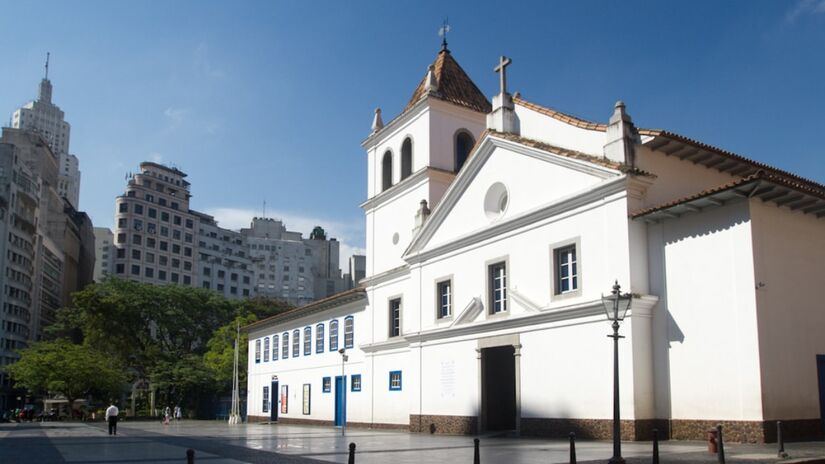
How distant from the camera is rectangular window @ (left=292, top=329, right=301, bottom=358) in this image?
3872 cm

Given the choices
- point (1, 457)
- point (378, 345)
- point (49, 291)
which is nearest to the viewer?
point (1, 457)

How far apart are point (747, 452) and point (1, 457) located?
16310mm

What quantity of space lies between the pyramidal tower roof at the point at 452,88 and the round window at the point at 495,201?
6.57 metres

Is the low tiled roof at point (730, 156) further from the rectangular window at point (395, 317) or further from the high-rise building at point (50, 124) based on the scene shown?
the high-rise building at point (50, 124)

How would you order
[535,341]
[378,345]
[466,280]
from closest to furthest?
[535,341] < [466,280] < [378,345]

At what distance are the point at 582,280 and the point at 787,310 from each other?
4884 millimetres

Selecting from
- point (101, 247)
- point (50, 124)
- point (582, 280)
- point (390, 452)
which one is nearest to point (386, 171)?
point (582, 280)

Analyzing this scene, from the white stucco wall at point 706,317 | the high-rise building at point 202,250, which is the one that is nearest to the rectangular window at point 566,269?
the white stucco wall at point 706,317

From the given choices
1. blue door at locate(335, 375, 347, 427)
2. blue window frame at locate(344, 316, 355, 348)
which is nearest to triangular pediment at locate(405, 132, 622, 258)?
blue window frame at locate(344, 316, 355, 348)

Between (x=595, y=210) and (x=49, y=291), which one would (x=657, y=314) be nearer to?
(x=595, y=210)

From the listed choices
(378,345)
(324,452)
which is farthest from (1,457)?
(378,345)

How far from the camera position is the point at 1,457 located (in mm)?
17891

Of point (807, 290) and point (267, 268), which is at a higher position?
point (267, 268)

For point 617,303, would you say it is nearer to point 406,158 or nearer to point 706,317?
point 706,317
